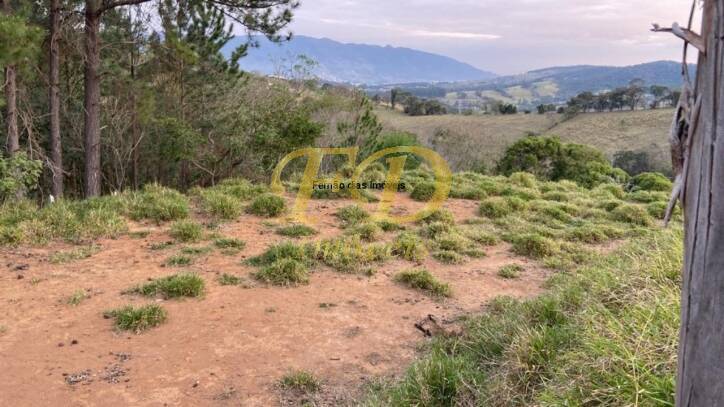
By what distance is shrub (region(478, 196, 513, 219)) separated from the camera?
293 inches

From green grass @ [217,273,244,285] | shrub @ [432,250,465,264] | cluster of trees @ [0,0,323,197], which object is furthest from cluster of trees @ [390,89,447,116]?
green grass @ [217,273,244,285]

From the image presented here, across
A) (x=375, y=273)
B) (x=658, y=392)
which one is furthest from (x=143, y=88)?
(x=658, y=392)

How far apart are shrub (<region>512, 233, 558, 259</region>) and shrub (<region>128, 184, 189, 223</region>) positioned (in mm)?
4224

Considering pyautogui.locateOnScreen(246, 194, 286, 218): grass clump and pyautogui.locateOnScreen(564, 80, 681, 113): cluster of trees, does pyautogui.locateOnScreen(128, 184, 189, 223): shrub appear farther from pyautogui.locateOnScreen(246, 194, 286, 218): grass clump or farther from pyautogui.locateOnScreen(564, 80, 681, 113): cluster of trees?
Result: pyautogui.locateOnScreen(564, 80, 681, 113): cluster of trees

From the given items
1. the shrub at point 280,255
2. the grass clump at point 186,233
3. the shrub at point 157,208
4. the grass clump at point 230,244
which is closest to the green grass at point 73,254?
the grass clump at point 186,233

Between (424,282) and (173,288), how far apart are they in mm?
2274

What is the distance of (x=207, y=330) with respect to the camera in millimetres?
3568

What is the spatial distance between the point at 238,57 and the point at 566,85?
119 meters

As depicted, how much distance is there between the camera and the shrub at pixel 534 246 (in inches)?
224

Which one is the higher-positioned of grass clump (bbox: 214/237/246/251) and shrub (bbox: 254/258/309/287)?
grass clump (bbox: 214/237/246/251)

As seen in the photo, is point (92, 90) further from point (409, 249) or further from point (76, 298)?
point (409, 249)

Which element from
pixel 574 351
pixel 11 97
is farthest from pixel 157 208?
pixel 574 351

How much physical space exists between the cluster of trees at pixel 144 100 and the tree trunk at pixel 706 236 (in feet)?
28.3

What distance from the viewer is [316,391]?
114 inches
